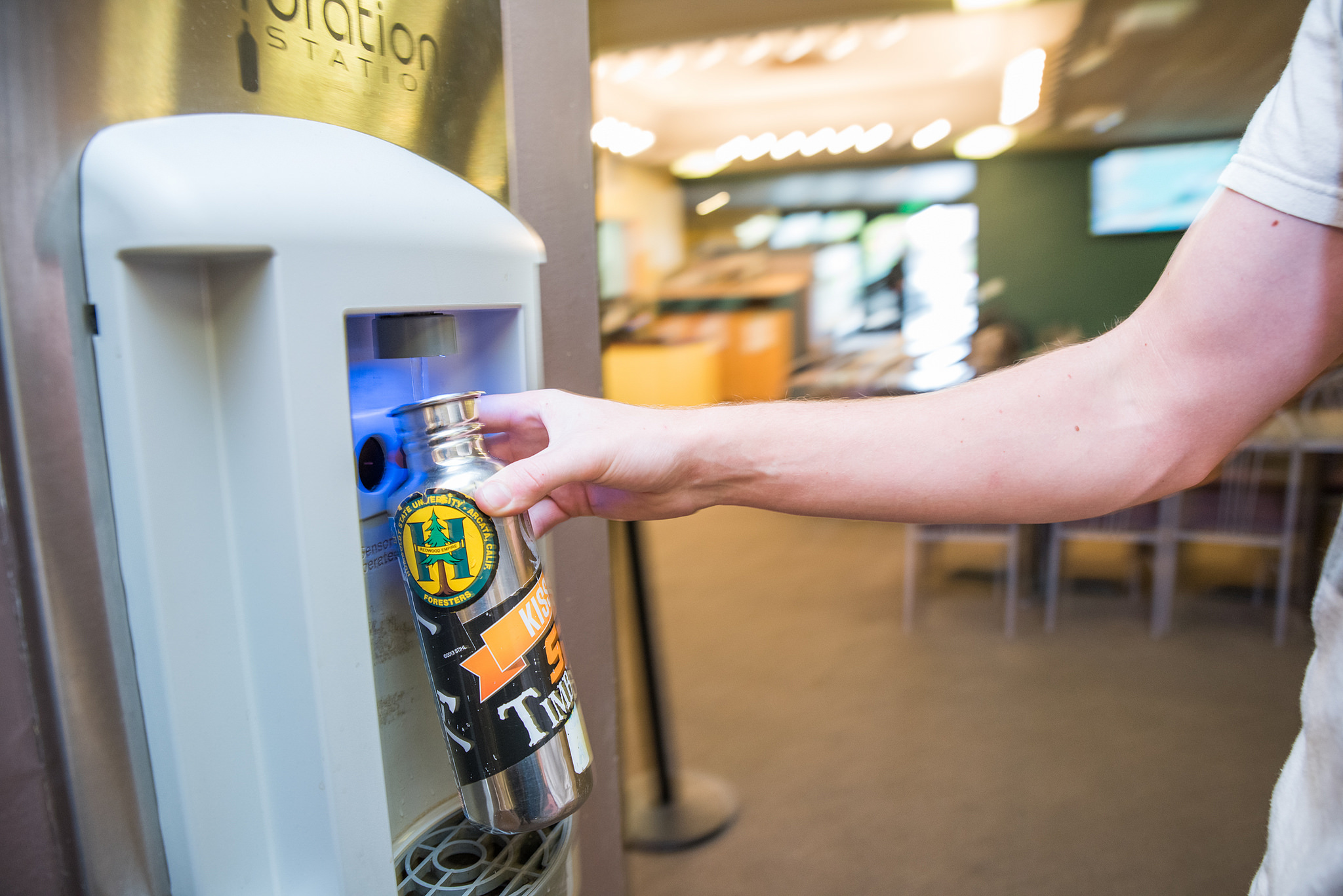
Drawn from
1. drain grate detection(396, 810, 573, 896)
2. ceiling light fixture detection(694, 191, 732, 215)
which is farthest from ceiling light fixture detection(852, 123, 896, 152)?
drain grate detection(396, 810, 573, 896)

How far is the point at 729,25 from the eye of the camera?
13.0ft

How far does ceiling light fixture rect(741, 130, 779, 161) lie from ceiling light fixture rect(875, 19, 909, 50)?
2.22 m

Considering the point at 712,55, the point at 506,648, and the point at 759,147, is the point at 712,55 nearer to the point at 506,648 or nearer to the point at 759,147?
the point at 759,147

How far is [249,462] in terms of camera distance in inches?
22.5

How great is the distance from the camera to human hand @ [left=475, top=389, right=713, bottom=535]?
0.65 m

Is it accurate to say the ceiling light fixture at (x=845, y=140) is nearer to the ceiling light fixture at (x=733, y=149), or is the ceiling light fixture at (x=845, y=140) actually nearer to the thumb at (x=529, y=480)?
the ceiling light fixture at (x=733, y=149)

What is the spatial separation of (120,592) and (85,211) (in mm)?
241

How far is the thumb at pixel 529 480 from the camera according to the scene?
0.59 m

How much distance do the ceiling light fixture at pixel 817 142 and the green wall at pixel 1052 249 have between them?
1.63m

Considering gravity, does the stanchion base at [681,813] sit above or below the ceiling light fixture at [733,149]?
below

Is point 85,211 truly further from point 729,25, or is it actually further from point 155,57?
point 729,25

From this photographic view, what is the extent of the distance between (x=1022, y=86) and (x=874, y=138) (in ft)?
5.40

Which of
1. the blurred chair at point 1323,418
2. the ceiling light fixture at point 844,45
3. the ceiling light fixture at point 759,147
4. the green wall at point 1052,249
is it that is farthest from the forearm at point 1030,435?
the green wall at point 1052,249

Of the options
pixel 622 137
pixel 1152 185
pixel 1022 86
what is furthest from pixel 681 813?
pixel 1152 185
